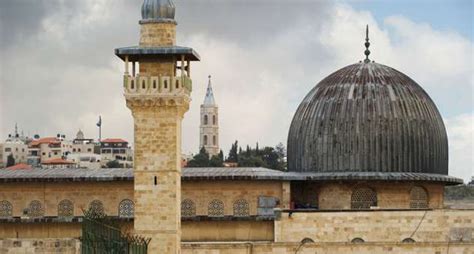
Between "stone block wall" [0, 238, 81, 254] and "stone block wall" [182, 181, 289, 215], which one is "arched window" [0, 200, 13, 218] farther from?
"stone block wall" [0, 238, 81, 254]

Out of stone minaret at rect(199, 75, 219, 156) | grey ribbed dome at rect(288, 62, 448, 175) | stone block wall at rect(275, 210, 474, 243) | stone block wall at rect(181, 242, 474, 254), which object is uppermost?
stone minaret at rect(199, 75, 219, 156)

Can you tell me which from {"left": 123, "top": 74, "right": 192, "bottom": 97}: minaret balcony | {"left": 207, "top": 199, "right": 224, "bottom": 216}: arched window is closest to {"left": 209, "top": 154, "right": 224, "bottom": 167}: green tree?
{"left": 207, "top": 199, "right": 224, "bottom": 216}: arched window

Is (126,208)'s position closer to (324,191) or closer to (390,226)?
(324,191)

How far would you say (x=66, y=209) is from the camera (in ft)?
150

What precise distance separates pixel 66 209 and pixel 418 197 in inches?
440

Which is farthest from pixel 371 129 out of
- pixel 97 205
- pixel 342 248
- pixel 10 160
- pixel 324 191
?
pixel 10 160

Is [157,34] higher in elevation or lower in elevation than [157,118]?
higher

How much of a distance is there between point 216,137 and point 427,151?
131 m

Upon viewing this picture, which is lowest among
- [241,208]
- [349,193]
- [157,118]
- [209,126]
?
[241,208]

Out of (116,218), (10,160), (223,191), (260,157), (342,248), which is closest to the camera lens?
(342,248)

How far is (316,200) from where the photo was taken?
154 ft

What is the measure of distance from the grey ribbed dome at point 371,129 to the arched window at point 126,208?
225 inches

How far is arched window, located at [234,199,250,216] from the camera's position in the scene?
45.4m

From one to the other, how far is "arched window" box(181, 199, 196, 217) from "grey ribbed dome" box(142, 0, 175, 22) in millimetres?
7879
